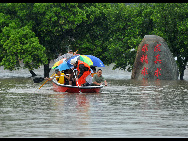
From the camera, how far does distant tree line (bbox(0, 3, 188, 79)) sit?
178ft

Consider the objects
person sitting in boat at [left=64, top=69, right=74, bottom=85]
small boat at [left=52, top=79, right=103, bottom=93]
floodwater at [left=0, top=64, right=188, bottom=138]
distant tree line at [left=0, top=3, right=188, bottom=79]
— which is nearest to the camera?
floodwater at [left=0, top=64, right=188, bottom=138]

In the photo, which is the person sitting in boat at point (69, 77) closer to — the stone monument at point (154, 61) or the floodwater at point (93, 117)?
the floodwater at point (93, 117)

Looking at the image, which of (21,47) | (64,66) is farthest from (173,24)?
(64,66)

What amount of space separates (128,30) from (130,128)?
133ft

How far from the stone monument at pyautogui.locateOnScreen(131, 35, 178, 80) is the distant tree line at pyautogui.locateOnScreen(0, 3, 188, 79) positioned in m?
2.12

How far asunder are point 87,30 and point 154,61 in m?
9.34

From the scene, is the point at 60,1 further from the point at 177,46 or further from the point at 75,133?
the point at 75,133

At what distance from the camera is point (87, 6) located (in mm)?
59156

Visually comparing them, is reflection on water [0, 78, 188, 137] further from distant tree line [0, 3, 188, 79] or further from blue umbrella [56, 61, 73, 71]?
distant tree line [0, 3, 188, 79]

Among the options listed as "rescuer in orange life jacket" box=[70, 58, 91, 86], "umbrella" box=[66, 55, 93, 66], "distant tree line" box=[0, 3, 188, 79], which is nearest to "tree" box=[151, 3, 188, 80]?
"distant tree line" box=[0, 3, 188, 79]

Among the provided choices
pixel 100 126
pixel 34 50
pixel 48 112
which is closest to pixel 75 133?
pixel 100 126

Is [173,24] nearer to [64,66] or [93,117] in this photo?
[64,66]

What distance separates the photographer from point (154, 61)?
5247cm

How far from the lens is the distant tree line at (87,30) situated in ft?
178
